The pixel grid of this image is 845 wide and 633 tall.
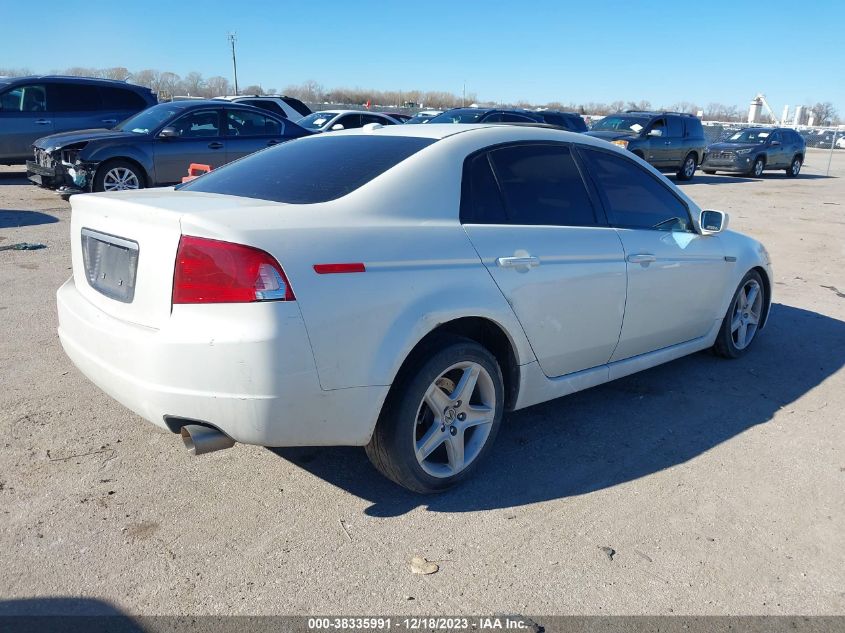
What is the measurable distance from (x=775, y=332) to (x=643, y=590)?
13.7 feet

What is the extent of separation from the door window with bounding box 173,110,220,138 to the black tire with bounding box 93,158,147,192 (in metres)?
0.90

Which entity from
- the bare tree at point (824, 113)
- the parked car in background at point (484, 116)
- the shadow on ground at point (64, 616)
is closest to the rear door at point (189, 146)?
the parked car in background at point (484, 116)

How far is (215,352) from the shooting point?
268cm

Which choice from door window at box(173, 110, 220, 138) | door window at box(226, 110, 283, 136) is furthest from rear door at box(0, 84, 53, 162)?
door window at box(226, 110, 283, 136)

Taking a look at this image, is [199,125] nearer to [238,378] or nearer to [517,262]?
[517,262]

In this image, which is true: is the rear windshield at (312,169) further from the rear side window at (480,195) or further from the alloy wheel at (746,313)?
the alloy wheel at (746,313)

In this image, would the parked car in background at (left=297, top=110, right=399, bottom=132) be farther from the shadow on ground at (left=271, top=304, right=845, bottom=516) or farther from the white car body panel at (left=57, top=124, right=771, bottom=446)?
the white car body panel at (left=57, top=124, right=771, bottom=446)

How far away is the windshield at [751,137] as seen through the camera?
24.4 metres

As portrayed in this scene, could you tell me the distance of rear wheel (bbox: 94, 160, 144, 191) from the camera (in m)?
10.2

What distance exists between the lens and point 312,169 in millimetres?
3551

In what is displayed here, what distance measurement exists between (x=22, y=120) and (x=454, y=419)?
13.0m

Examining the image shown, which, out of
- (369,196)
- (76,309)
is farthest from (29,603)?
(369,196)

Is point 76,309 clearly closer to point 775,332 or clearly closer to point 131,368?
point 131,368

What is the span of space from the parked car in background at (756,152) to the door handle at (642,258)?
68.4 feet
